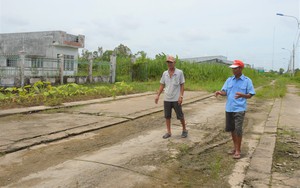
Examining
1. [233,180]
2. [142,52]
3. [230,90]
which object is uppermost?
[142,52]

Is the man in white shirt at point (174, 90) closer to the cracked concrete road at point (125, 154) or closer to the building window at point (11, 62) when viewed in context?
the cracked concrete road at point (125, 154)

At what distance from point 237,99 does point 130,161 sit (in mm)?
1991

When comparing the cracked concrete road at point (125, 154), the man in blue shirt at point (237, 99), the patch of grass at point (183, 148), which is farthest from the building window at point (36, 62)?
the man in blue shirt at point (237, 99)

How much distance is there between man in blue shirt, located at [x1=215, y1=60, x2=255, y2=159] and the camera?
17.6ft

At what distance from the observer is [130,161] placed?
4.99m

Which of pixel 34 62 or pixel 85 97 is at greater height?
pixel 34 62

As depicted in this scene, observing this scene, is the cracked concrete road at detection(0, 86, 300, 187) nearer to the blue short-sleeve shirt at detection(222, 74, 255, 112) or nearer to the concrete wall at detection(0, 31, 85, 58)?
the blue short-sleeve shirt at detection(222, 74, 255, 112)

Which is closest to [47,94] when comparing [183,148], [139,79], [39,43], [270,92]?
[183,148]

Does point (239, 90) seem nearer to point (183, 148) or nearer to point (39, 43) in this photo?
point (183, 148)

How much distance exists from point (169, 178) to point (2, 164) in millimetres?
2364

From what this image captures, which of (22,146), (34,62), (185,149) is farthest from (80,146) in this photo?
(34,62)

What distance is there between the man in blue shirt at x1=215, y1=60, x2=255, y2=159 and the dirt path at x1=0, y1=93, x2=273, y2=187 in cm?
45

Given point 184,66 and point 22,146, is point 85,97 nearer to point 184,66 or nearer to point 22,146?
point 22,146

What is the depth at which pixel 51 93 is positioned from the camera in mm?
11656
